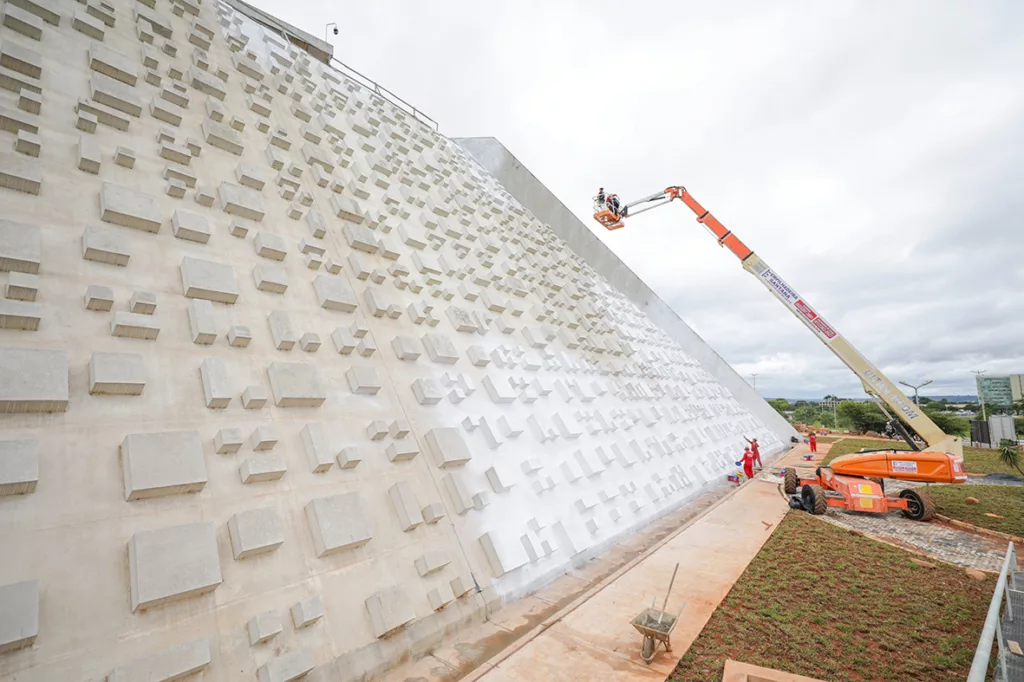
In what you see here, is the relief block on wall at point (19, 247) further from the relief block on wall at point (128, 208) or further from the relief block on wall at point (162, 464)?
the relief block on wall at point (162, 464)

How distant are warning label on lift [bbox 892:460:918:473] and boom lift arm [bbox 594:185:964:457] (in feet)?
3.21

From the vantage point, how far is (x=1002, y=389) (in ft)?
169

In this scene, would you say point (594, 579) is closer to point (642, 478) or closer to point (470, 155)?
point (642, 478)

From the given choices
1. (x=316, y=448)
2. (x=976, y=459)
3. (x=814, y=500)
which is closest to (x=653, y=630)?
(x=316, y=448)

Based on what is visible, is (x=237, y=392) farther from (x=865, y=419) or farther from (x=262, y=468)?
(x=865, y=419)

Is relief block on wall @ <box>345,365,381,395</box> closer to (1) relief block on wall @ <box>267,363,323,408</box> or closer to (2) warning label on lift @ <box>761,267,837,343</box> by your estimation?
(1) relief block on wall @ <box>267,363,323,408</box>

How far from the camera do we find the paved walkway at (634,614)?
135 inches

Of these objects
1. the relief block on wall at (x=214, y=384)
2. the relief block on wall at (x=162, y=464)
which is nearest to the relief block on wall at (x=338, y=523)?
the relief block on wall at (x=162, y=464)

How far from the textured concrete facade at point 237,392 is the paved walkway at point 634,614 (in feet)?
1.99

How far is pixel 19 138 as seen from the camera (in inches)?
137

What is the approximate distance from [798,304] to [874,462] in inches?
151

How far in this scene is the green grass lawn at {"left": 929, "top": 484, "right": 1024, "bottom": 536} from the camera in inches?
308

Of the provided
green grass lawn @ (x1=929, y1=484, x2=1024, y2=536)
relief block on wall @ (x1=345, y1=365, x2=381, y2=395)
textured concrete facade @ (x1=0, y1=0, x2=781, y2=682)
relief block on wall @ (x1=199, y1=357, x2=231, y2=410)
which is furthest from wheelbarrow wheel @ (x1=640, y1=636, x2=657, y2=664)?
green grass lawn @ (x1=929, y1=484, x2=1024, y2=536)

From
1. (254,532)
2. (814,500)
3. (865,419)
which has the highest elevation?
(254,532)
